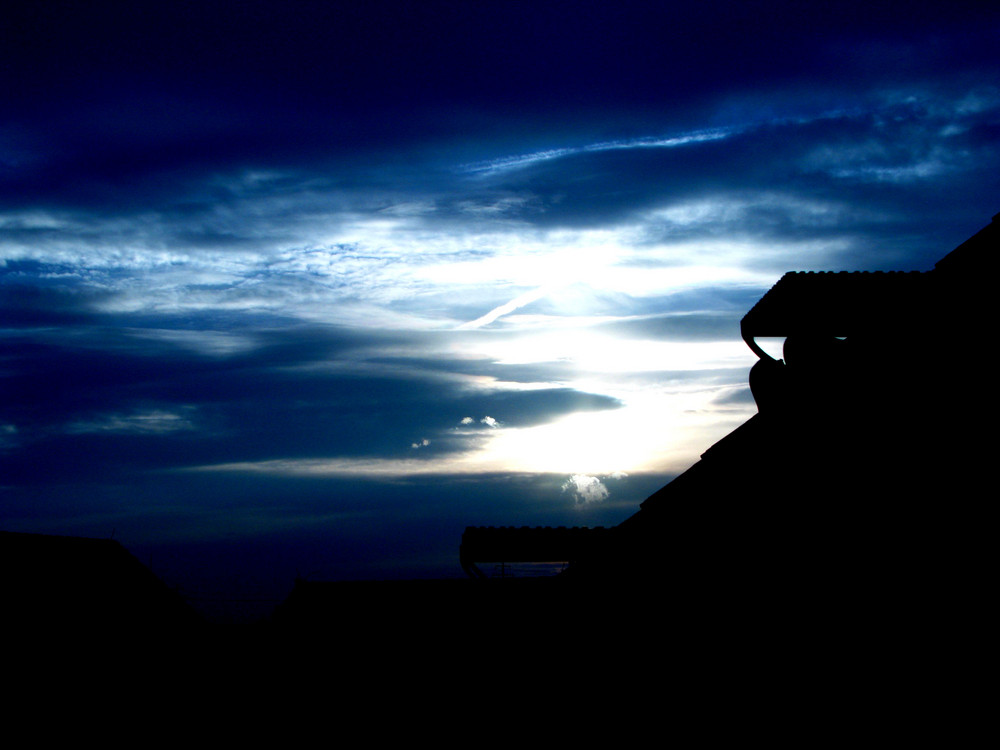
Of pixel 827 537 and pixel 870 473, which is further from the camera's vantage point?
pixel 827 537

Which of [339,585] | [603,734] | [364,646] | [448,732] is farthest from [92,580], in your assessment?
[603,734]

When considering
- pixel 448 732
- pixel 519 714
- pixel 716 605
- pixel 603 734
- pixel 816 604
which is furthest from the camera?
pixel 448 732

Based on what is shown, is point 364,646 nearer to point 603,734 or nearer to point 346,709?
point 346,709

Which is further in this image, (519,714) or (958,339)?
(519,714)

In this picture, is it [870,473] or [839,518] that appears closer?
[870,473]

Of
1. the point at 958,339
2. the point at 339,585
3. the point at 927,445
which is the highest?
the point at 958,339

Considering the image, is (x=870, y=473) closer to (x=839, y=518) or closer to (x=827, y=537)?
(x=839, y=518)

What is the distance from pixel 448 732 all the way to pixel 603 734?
11994 mm

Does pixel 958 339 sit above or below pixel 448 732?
above

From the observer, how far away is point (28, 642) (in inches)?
776

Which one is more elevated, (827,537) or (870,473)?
(870,473)

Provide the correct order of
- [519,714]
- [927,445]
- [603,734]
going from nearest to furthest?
1. [927,445]
2. [603,734]
3. [519,714]

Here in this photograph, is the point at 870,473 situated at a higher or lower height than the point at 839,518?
higher

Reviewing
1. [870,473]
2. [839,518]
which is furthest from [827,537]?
[870,473]
